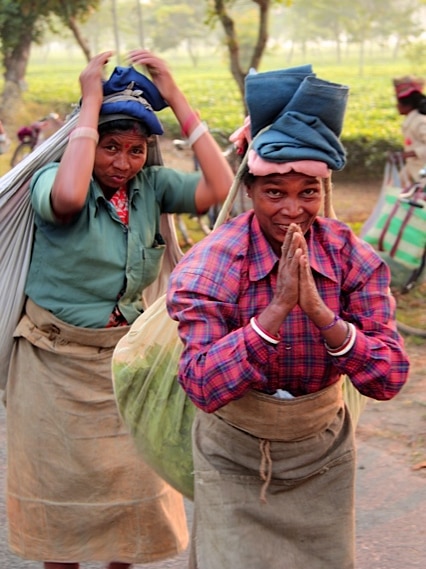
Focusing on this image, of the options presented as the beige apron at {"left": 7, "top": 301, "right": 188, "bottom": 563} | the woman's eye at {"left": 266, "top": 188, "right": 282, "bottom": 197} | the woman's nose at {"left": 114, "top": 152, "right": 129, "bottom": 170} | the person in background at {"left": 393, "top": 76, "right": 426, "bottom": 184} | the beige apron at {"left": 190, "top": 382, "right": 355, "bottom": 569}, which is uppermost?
the woman's eye at {"left": 266, "top": 188, "right": 282, "bottom": 197}

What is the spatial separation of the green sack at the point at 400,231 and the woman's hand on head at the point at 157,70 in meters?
4.29

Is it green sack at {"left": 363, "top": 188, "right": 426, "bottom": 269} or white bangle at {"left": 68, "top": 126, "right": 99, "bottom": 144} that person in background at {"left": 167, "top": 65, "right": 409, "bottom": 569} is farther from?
green sack at {"left": 363, "top": 188, "right": 426, "bottom": 269}

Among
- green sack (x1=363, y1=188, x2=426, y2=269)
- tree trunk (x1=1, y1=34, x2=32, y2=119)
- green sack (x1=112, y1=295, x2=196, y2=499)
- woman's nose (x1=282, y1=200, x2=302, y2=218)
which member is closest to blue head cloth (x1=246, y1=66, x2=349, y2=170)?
woman's nose (x1=282, y1=200, x2=302, y2=218)

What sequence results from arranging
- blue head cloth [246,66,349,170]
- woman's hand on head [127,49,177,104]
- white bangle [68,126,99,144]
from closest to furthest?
1. blue head cloth [246,66,349,170]
2. white bangle [68,126,99,144]
3. woman's hand on head [127,49,177,104]

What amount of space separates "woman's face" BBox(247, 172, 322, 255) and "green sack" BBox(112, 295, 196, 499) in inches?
20.9

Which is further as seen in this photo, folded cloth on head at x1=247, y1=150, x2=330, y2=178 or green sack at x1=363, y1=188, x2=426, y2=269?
green sack at x1=363, y1=188, x2=426, y2=269

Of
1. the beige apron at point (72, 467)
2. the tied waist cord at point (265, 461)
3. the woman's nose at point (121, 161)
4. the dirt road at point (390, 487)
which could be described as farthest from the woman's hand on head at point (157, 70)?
the dirt road at point (390, 487)

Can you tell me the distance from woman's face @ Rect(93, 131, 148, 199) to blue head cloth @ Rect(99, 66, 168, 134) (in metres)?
0.06

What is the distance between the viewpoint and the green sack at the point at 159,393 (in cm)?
271

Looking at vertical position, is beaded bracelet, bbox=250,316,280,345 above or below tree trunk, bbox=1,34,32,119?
above

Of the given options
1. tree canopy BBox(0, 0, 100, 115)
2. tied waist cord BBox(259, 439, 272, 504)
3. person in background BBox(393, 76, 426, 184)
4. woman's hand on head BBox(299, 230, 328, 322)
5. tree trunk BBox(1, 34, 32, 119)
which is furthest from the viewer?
tree trunk BBox(1, 34, 32, 119)

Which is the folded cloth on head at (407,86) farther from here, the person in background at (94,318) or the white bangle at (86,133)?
the white bangle at (86,133)

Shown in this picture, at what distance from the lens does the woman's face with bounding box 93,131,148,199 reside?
123 inches

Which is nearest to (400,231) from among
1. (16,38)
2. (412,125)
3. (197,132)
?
(412,125)
